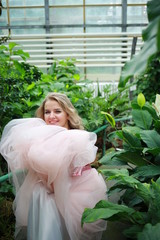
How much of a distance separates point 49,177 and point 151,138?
2.59 feet

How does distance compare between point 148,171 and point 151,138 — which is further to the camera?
point 151,138

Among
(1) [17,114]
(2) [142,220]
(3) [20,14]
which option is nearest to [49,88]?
(1) [17,114]

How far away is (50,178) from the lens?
63.6 inches

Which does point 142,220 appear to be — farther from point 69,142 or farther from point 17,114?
point 17,114

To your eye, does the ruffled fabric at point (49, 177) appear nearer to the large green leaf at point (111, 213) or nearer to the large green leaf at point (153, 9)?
the large green leaf at point (111, 213)

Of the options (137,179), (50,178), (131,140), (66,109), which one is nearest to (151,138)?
(131,140)

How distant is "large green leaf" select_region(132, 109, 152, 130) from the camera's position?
2225 millimetres

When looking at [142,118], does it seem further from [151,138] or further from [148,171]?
[148,171]

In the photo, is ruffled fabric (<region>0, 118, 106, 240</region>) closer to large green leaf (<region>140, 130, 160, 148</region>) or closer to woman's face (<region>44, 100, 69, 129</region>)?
woman's face (<region>44, 100, 69, 129</region>)

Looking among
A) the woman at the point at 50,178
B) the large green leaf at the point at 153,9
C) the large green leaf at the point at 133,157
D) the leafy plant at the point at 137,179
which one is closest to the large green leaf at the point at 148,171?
the leafy plant at the point at 137,179

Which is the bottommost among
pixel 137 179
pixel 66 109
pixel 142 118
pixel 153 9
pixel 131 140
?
pixel 137 179

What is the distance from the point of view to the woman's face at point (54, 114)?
1991 mm

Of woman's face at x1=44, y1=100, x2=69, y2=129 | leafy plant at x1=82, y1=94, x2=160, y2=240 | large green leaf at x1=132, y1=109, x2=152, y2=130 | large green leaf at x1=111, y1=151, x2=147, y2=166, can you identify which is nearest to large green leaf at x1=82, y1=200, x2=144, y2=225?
A: leafy plant at x1=82, y1=94, x2=160, y2=240

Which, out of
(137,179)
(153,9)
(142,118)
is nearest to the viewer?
(153,9)
